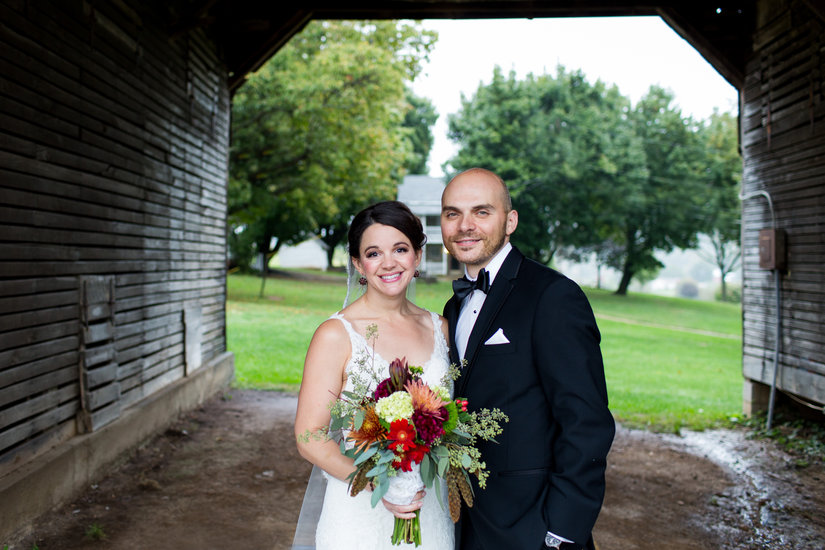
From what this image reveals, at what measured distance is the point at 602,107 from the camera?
35531mm

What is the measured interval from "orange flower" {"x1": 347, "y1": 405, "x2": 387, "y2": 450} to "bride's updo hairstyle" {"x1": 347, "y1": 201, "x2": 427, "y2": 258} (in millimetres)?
920

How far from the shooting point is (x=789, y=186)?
7555mm

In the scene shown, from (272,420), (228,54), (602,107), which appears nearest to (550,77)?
(602,107)

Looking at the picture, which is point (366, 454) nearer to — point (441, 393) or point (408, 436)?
point (408, 436)

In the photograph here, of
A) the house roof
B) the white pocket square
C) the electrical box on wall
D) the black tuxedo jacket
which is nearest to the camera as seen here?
the black tuxedo jacket

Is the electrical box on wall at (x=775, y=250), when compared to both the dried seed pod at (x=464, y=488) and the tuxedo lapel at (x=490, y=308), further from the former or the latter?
the dried seed pod at (x=464, y=488)

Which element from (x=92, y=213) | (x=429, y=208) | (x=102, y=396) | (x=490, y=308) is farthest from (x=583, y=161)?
(x=490, y=308)

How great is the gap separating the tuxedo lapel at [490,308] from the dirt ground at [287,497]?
302 cm

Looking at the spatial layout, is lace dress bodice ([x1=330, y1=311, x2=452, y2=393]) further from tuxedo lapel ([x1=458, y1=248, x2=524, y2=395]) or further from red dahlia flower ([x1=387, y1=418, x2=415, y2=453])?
red dahlia flower ([x1=387, y1=418, x2=415, y2=453])

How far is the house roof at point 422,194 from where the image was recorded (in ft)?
134

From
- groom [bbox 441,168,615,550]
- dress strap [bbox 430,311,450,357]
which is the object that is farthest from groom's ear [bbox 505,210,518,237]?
dress strap [bbox 430,311,450,357]

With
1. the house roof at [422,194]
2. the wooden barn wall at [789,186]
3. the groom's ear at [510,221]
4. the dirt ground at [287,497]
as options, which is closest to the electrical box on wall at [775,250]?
the wooden barn wall at [789,186]

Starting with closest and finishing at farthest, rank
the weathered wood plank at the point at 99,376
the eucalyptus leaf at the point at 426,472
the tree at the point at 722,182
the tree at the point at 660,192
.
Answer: the eucalyptus leaf at the point at 426,472 → the weathered wood plank at the point at 99,376 → the tree at the point at 660,192 → the tree at the point at 722,182

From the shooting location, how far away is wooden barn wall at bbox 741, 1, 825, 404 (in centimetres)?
698
